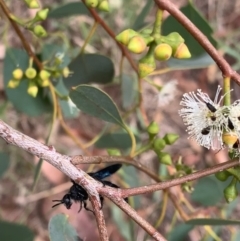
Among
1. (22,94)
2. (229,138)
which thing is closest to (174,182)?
(229,138)

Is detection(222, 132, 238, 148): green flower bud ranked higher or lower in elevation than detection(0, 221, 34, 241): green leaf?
higher

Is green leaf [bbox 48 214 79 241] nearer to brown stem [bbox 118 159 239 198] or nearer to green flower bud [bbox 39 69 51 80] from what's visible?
brown stem [bbox 118 159 239 198]

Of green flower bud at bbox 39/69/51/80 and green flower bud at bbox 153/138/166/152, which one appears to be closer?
green flower bud at bbox 153/138/166/152

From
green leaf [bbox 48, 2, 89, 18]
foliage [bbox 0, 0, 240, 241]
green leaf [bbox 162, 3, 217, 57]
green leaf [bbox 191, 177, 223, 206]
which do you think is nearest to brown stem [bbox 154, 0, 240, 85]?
foliage [bbox 0, 0, 240, 241]

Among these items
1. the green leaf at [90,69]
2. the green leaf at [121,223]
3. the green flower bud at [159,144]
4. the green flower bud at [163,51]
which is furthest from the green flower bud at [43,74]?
the green leaf at [121,223]

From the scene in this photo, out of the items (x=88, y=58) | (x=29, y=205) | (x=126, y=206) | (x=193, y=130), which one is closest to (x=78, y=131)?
(x=29, y=205)

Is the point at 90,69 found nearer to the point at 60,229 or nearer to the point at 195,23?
the point at 195,23

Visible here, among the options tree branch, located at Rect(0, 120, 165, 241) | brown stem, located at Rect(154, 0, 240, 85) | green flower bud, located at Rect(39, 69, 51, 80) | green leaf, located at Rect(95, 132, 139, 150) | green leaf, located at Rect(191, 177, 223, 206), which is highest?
green leaf, located at Rect(191, 177, 223, 206)

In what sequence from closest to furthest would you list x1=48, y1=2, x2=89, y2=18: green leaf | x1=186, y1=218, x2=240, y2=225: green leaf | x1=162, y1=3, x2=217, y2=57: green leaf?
x1=186, y1=218, x2=240, y2=225: green leaf → x1=162, y1=3, x2=217, y2=57: green leaf → x1=48, y1=2, x2=89, y2=18: green leaf
